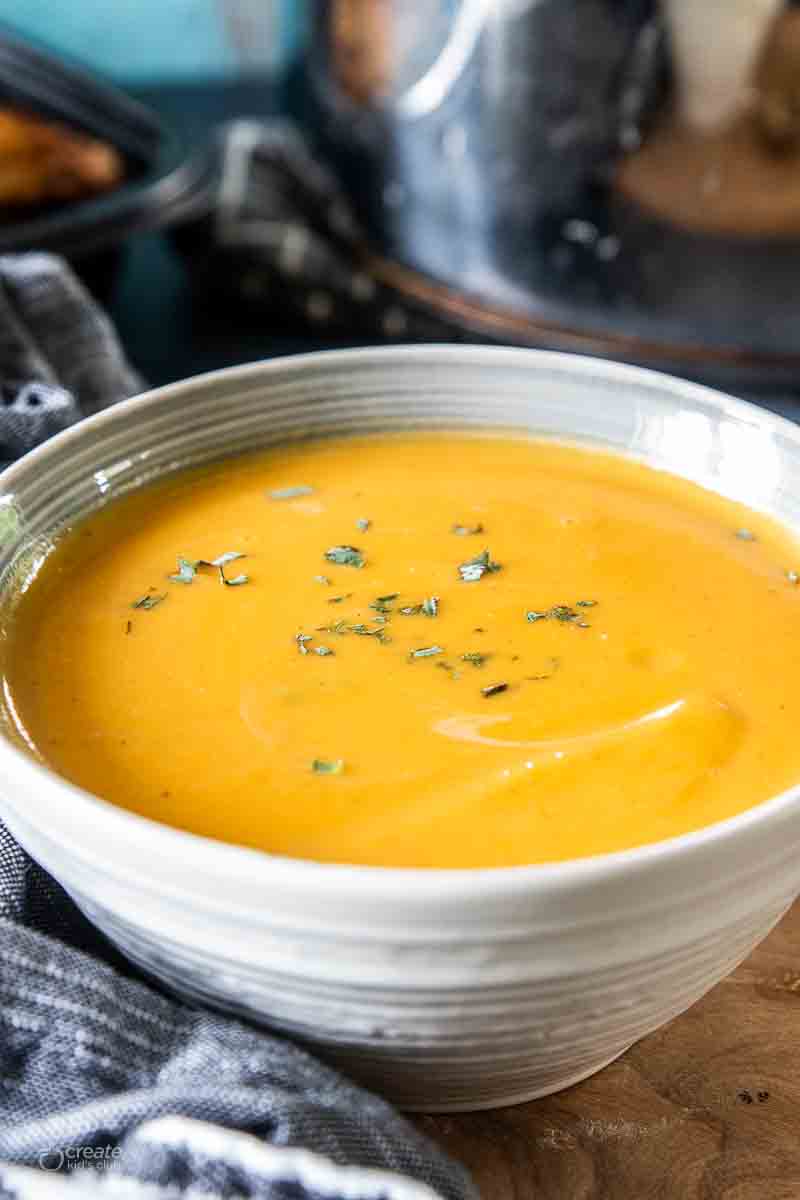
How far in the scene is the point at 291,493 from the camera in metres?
1.21

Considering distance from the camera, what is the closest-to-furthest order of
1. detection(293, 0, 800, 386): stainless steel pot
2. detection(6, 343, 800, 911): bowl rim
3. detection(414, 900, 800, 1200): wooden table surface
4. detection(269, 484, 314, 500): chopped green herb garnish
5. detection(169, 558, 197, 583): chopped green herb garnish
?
detection(6, 343, 800, 911): bowl rim < detection(414, 900, 800, 1200): wooden table surface < detection(169, 558, 197, 583): chopped green herb garnish < detection(269, 484, 314, 500): chopped green herb garnish < detection(293, 0, 800, 386): stainless steel pot

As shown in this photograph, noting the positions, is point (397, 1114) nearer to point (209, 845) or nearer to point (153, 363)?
point (209, 845)

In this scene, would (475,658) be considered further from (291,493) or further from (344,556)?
(291,493)

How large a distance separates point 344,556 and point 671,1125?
44 centimetres

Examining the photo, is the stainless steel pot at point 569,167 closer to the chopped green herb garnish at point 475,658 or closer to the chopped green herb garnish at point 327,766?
the chopped green herb garnish at point 475,658

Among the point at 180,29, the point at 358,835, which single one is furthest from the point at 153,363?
the point at 358,835

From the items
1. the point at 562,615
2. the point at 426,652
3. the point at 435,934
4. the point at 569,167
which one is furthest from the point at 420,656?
the point at 569,167

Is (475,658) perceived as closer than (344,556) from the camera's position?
Yes

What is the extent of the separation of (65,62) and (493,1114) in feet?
5.33

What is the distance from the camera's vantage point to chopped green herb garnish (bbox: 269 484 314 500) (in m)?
1.21

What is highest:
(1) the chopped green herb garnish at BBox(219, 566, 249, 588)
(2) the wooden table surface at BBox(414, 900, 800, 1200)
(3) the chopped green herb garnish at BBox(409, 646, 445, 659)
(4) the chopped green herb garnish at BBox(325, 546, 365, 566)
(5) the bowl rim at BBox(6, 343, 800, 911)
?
(5) the bowl rim at BBox(6, 343, 800, 911)

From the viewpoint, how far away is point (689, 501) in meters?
1.23

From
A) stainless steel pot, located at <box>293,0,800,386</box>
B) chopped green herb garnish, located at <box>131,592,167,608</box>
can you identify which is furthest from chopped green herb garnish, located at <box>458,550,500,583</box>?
stainless steel pot, located at <box>293,0,800,386</box>

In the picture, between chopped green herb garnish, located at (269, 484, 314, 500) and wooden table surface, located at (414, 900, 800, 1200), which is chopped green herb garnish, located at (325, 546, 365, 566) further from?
wooden table surface, located at (414, 900, 800, 1200)
